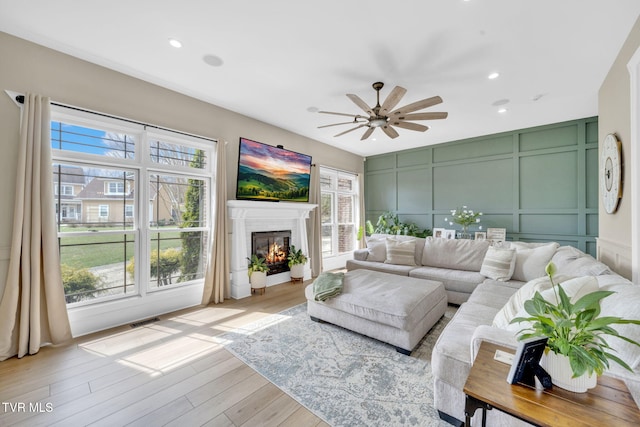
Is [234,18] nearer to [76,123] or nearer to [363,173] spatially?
[76,123]

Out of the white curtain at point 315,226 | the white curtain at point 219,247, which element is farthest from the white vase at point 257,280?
the white curtain at point 315,226

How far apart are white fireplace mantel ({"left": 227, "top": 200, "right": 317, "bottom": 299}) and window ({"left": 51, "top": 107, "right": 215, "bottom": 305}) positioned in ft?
1.39

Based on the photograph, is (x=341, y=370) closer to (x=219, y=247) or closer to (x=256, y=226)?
(x=219, y=247)

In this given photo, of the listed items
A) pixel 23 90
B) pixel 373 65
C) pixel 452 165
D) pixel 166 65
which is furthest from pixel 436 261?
pixel 23 90

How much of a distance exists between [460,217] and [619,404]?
4690 mm

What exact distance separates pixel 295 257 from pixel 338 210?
1.98 meters

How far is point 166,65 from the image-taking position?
9.39ft

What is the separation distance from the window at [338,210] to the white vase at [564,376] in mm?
4743

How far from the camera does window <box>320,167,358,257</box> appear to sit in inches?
237

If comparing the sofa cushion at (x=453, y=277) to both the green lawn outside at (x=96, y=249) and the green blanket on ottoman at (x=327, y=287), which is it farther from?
the green lawn outside at (x=96, y=249)

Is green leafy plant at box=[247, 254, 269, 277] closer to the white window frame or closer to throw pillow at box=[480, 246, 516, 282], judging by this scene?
the white window frame

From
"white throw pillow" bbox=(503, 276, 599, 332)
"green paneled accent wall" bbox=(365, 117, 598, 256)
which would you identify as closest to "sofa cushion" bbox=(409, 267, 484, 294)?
"white throw pillow" bbox=(503, 276, 599, 332)

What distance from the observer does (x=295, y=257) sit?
4875 millimetres

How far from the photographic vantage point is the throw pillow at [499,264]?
3.36 metres
